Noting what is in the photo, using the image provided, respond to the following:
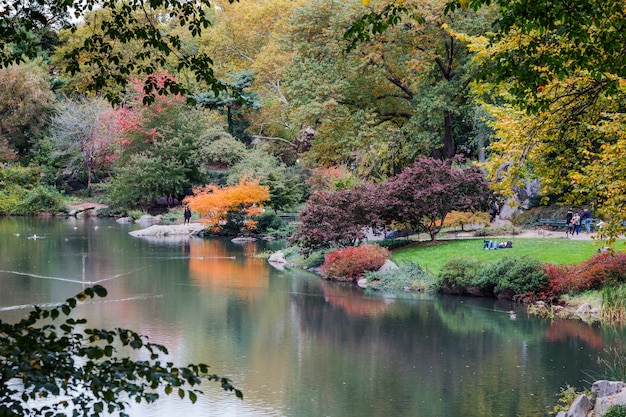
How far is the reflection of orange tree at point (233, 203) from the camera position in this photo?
32.7 metres

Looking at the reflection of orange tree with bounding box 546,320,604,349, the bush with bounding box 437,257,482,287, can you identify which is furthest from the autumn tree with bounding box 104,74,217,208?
the reflection of orange tree with bounding box 546,320,604,349

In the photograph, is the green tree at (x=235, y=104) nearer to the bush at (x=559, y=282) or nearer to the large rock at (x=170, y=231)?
the large rock at (x=170, y=231)

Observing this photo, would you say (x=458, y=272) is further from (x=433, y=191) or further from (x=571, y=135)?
(x=571, y=135)

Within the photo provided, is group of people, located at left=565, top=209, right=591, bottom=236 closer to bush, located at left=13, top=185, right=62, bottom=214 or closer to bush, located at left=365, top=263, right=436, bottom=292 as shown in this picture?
bush, located at left=365, top=263, right=436, bottom=292

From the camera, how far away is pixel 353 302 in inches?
725

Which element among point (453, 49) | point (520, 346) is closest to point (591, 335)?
point (520, 346)

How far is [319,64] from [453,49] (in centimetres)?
467

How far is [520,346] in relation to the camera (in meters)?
13.8

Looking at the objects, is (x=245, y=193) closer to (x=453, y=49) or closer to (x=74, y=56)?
(x=453, y=49)

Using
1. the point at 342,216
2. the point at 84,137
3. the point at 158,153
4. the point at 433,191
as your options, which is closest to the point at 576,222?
the point at 433,191

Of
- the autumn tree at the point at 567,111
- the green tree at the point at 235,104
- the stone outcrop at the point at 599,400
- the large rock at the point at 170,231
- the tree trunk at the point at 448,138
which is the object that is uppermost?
the green tree at the point at 235,104

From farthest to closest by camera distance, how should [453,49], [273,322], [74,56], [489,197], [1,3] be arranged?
[453,49], [489,197], [273,322], [74,56], [1,3]

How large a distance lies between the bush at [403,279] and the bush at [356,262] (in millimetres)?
427

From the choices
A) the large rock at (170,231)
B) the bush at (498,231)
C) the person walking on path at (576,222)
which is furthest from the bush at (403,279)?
the large rock at (170,231)
